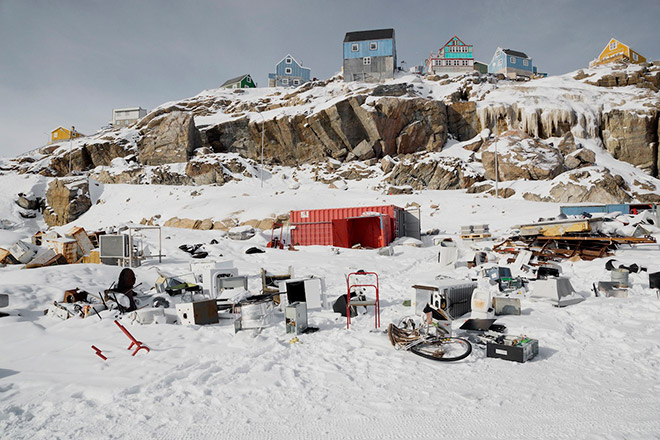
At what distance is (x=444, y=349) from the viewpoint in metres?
5.71

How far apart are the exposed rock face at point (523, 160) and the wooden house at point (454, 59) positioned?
32208 millimetres

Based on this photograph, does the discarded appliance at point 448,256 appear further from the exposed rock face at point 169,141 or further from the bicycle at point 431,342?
the exposed rock face at point 169,141

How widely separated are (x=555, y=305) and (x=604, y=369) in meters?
3.45

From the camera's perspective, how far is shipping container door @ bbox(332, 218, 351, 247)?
76.3ft

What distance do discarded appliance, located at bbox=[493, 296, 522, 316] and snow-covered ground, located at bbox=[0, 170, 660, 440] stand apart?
1.24ft

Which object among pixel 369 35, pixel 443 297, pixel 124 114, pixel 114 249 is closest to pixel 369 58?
pixel 369 35

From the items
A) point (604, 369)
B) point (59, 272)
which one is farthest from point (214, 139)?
point (604, 369)

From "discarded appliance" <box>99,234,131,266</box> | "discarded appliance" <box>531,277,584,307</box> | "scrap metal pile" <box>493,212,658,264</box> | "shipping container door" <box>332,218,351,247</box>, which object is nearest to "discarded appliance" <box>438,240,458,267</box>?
"scrap metal pile" <box>493,212,658,264</box>

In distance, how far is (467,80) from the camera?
2080 inches

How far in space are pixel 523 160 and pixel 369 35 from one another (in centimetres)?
3704

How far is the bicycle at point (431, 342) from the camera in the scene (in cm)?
536

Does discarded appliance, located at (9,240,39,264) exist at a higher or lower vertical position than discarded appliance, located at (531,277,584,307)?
higher

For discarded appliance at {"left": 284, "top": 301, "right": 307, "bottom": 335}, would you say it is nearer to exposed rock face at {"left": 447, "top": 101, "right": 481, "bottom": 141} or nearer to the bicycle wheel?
the bicycle wheel

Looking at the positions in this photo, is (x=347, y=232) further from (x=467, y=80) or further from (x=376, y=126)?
(x=467, y=80)
